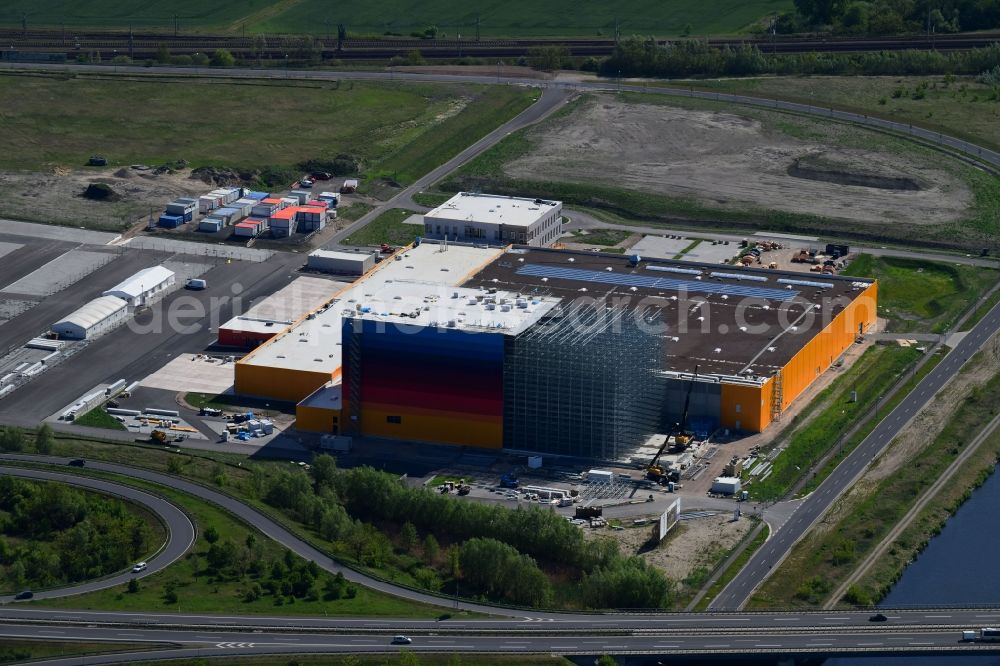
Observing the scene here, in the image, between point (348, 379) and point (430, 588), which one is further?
point (348, 379)

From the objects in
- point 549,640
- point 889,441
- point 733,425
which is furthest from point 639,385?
point 549,640

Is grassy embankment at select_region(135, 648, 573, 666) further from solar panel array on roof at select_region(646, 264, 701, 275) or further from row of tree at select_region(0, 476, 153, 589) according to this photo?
solar panel array on roof at select_region(646, 264, 701, 275)

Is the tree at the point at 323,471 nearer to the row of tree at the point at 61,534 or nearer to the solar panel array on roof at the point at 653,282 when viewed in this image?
the row of tree at the point at 61,534

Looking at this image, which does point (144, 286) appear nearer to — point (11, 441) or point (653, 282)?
point (11, 441)

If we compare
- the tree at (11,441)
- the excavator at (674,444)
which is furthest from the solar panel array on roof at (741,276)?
the tree at (11,441)

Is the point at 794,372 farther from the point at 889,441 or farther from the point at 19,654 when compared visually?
the point at 19,654

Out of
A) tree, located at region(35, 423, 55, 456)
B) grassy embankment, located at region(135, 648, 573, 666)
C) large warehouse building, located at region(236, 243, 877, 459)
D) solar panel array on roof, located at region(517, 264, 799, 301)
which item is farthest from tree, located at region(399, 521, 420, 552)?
solar panel array on roof, located at region(517, 264, 799, 301)
